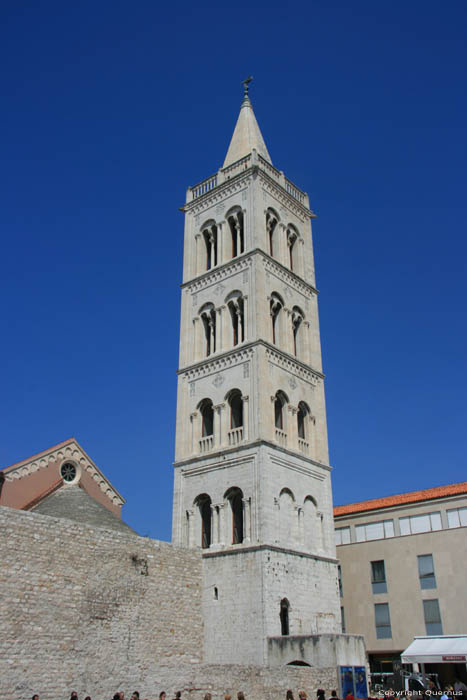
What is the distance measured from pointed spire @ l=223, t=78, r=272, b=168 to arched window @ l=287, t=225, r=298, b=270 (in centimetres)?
467

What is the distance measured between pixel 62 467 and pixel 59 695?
13349mm

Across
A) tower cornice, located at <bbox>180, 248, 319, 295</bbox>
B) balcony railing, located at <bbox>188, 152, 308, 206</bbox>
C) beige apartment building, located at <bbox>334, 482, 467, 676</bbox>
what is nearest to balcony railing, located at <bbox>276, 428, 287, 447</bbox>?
tower cornice, located at <bbox>180, 248, 319, 295</bbox>

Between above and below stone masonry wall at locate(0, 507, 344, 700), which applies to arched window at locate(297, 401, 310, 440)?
above

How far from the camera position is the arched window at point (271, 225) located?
3447 cm

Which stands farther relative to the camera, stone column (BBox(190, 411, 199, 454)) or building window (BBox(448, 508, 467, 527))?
building window (BBox(448, 508, 467, 527))

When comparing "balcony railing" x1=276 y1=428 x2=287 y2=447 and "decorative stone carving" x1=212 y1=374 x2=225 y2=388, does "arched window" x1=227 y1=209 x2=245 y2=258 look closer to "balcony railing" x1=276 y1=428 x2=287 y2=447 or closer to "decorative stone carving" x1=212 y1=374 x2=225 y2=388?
"decorative stone carving" x1=212 y1=374 x2=225 y2=388

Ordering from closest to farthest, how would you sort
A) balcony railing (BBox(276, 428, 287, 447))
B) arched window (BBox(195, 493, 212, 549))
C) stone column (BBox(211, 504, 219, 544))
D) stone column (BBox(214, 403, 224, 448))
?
stone column (BBox(211, 504, 219, 544))
arched window (BBox(195, 493, 212, 549))
balcony railing (BBox(276, 428, 287, 447))
stone column (BBox(214, 403, 224, 448))

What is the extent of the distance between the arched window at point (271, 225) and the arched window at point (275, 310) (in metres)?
2.93

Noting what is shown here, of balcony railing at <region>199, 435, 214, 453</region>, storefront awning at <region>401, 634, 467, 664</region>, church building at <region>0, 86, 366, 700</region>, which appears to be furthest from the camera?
balcony railing at <region>199, 435, 214, 453</region>

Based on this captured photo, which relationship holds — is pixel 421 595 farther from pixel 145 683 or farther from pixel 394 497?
pixel 145 683

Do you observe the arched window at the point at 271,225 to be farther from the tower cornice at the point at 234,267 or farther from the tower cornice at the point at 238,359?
the tower cornice at the point at 238,359

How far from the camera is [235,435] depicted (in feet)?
95.4

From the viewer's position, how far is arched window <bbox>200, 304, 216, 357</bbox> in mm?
32688

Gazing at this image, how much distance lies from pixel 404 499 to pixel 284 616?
45.8ft
